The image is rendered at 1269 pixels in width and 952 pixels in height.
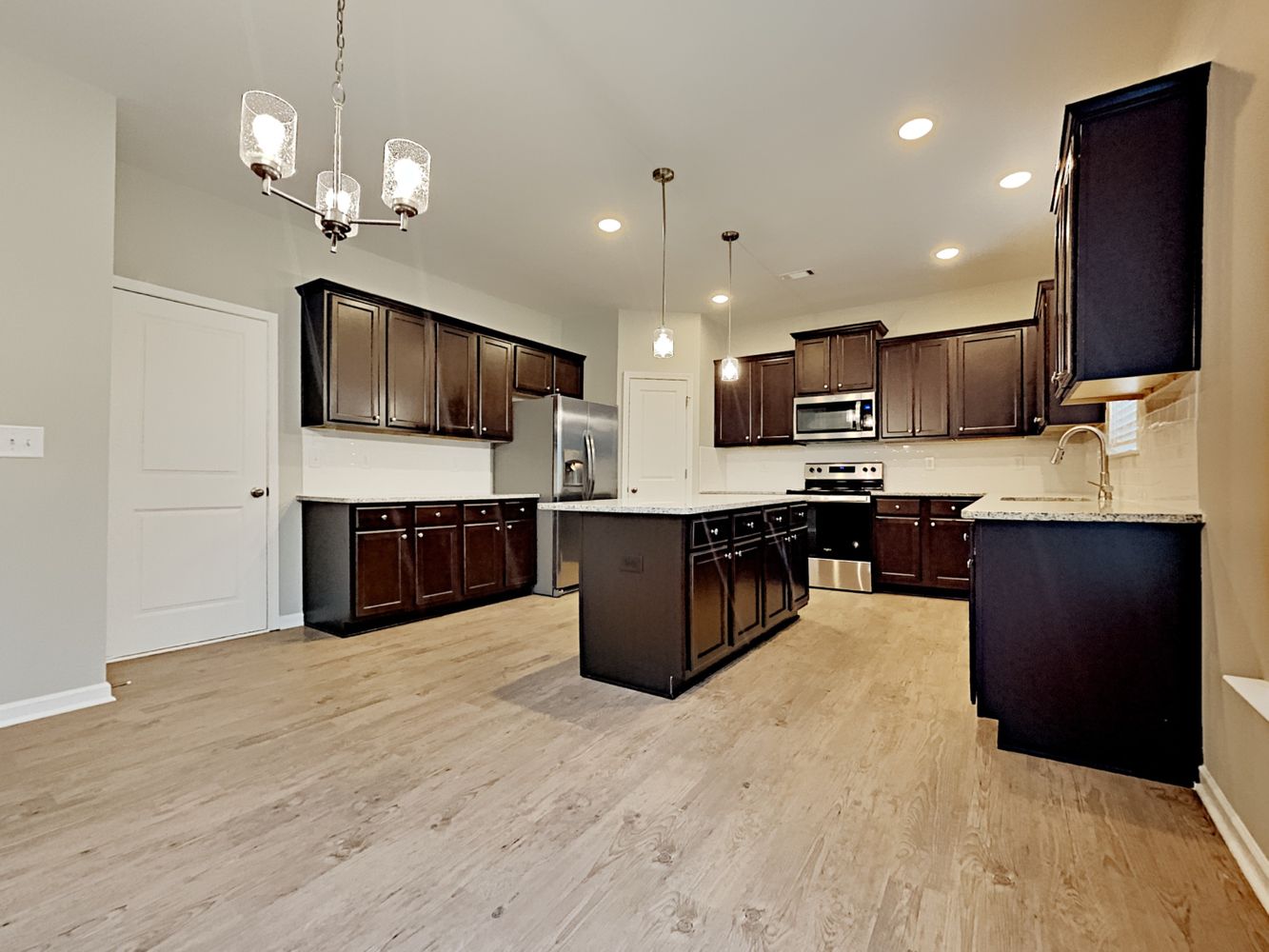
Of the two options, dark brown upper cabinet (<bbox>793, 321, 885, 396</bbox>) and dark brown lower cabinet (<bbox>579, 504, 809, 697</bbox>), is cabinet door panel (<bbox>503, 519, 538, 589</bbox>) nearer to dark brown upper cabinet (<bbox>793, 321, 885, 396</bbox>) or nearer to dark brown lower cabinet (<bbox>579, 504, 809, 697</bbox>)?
dark brown lower cabinet (<bbox>579, 504, 809, 697</bbox>)

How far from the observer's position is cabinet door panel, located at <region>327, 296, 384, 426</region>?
396 cm

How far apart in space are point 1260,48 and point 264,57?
3410 mm

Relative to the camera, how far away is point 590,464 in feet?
17.5

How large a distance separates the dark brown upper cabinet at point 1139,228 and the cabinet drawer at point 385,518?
3753mm

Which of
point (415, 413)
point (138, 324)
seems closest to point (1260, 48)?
point (415, 413)

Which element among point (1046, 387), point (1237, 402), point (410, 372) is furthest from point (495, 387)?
point (1237, 402)

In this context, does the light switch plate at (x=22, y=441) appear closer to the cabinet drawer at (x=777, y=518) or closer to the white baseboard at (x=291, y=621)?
the white baseboard at (x=291, y=621)

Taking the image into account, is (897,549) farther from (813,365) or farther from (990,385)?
(813,365)

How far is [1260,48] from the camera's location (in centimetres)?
155

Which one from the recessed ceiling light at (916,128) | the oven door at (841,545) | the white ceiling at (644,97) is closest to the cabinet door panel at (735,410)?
the oven door at (841,545)

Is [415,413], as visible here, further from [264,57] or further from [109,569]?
[264,57]

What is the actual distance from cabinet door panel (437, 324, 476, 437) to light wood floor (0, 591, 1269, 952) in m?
2.46

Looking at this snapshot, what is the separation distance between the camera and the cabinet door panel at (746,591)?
123 inches

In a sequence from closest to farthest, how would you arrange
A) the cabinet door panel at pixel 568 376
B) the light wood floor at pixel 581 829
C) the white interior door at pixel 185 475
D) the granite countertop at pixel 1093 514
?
the light wood floor at pixel 581 829 → the granite countertop at pixel 1093 514 → the white interior door at pixel 185 475 → the cabinet door panel at pixel 568 376
